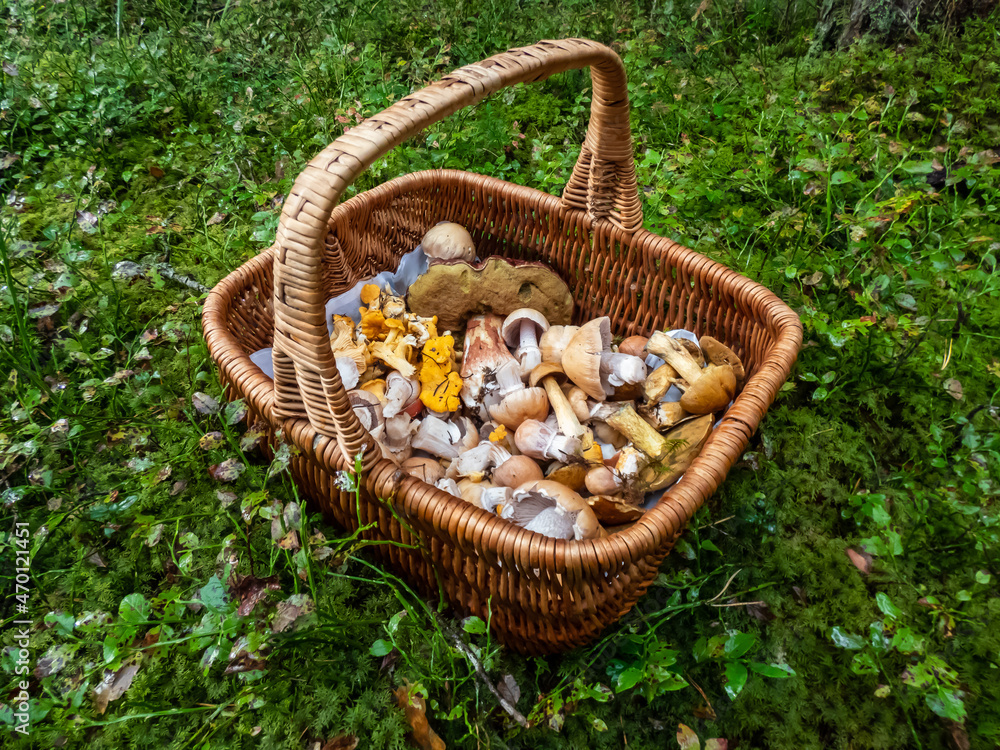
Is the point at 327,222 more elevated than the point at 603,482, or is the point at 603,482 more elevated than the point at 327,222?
the point at 327,222

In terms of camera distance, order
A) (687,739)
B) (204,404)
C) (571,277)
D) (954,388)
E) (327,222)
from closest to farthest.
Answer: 1. (327,222)
2. (687,739)
3. (204,404)
4. (954,388)
5. (571,277)

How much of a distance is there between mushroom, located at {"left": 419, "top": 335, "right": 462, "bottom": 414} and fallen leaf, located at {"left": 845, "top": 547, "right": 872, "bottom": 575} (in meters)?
1.46

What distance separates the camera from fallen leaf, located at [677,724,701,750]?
161cm

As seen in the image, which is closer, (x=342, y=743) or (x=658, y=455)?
(x=342, y=743)

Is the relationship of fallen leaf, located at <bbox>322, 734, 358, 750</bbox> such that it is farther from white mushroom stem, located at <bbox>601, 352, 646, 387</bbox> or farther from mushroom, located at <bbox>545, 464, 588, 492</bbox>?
white mushroom stem, located at <bbox>601, 352, 646, 387</bbox>

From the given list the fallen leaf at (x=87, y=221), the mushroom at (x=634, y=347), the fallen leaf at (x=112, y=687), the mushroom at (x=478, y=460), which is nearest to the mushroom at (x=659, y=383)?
the mushroom at (x=634, y=347)

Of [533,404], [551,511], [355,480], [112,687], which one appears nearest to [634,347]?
[533,404]

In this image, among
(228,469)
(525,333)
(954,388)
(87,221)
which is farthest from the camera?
(87,221)

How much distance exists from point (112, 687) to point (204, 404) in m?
0.93

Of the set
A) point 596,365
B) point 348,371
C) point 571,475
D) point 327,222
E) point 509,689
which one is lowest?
point 509,689

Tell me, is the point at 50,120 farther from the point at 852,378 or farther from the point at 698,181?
the point at 852,378

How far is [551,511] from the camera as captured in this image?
1.68 meters

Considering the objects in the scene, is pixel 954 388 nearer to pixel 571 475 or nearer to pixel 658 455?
→ pixel 658 455

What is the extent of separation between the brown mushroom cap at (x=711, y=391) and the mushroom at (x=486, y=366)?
0.59 meters
